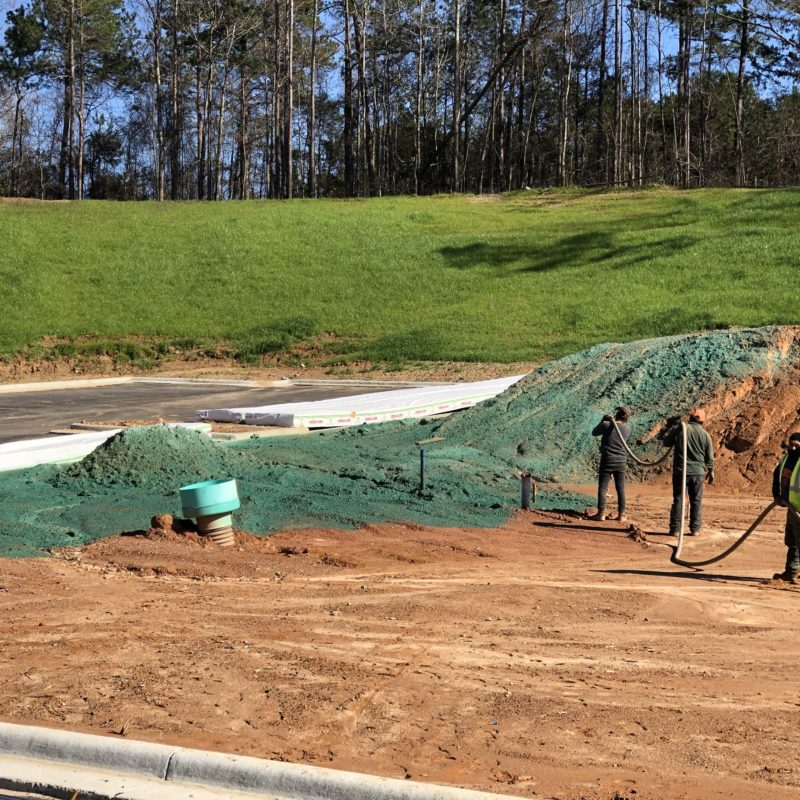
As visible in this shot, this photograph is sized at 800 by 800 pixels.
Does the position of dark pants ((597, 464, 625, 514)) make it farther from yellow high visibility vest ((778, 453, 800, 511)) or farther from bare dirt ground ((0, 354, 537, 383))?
bare dirt ground ((0, 354, 537, 383))

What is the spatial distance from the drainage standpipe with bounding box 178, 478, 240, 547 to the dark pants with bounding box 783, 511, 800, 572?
5.53 m

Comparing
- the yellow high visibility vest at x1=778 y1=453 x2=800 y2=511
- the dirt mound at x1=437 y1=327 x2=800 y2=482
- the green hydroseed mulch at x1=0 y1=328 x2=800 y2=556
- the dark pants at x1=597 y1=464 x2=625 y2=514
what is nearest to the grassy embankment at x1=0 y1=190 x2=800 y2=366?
the dirt mound at x1=437 y1=327 x2=800 y2=482

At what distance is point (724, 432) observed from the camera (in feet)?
51.1

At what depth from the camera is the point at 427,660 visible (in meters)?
6.59

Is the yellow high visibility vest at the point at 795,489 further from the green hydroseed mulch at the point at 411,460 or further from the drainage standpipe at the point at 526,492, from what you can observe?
the drainage standpipe at the point at 526,492

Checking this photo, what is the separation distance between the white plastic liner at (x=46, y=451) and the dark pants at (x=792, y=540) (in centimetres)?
867

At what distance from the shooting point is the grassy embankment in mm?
31750

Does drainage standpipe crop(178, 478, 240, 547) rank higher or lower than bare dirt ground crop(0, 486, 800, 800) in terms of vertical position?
higher

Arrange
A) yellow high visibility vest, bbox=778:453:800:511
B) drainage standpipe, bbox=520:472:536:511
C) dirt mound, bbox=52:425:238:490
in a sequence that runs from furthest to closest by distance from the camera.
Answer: dirt mound, bbox=52:425:238:490 < drainage standpipe, bbox=520:472:536:511 < yellow high visibility vest, bbox=778:453:800:511

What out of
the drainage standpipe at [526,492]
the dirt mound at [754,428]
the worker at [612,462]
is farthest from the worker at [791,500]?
the dirt mound at [754,428]

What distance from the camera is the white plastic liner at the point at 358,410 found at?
18938mm

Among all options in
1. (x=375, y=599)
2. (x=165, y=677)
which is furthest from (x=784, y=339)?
(x=165, y=677)

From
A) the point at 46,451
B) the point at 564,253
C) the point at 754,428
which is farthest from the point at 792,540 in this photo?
the point at 564,253

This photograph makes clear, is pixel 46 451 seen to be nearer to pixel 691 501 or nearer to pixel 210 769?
pixel 691 501
